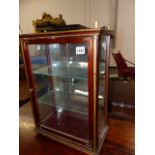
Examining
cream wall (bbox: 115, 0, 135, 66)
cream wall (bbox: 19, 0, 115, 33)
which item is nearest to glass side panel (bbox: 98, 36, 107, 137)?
cream wall (bbox: 115, 0, 135, 66)

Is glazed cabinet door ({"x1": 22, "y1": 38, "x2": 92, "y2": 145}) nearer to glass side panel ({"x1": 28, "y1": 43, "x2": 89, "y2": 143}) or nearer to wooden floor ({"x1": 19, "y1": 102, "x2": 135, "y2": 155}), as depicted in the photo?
glass side panel ({"x1": 28, "y1": 43, "x2": 89, "y2": 143})

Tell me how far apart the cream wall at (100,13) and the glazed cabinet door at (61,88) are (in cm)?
317

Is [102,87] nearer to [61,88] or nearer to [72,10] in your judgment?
[61,88]

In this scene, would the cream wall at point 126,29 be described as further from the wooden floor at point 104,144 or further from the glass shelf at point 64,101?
the glass shelf at point 64,101

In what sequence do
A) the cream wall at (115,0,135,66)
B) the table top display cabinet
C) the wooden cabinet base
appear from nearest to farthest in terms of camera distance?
the table top display cabinet → the wooden cabinet base → the cream wall at (115,0,135,66)

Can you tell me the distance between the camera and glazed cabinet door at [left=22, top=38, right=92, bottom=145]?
5.19ft

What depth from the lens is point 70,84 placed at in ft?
6.08

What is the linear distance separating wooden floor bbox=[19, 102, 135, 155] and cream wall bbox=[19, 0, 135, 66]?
9.90ft

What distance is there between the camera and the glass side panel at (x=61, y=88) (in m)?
1.61

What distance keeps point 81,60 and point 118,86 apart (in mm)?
2080

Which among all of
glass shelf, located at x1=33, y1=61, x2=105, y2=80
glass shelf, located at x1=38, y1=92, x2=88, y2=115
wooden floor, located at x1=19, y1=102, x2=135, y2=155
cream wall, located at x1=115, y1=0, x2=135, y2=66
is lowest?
wooden floor, located at x1=19, y1=102, x2=135, y2=155

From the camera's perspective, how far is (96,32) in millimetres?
1117
